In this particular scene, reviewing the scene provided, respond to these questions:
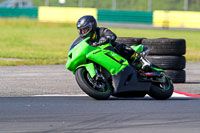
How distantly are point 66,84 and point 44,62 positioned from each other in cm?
497

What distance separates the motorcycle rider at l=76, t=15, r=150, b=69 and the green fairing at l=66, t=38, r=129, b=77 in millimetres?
129

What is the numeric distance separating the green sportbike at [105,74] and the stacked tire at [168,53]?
245cm

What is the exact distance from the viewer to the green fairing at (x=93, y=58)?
7.41 m

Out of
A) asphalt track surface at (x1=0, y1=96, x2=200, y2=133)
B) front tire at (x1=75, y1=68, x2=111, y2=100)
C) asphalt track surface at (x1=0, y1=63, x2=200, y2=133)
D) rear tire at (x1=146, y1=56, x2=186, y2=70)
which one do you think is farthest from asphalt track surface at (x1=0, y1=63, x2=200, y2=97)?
front tire at (x1=75, y1=68, x2=111, y2=100)

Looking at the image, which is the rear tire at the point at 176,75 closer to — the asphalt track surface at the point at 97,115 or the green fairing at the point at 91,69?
the asphalt track surface at the point at 97,115

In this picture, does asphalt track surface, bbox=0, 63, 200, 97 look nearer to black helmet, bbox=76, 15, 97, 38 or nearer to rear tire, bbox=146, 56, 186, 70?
rear tire, bbox=146, 56, 186, 70

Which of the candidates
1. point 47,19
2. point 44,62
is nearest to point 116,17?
point 47,19

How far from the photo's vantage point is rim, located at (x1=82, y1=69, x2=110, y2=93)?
24.3ft

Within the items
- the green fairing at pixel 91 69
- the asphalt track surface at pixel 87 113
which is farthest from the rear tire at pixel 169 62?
the green fairing at pixel 91 69

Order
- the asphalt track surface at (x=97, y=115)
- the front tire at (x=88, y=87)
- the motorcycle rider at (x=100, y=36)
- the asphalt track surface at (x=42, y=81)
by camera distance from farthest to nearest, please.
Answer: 1. the asphalt track surface at (x=42, y=81)
2. the motorcycle rider at (x=100, y=36)
3. the front tire at (x=88, y=87)
4. the asphalt track surface at (x=97, y=115)

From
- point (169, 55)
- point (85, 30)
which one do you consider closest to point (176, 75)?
point (169, 55)

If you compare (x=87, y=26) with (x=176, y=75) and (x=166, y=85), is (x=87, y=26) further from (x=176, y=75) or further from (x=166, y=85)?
(x=176, y=75)

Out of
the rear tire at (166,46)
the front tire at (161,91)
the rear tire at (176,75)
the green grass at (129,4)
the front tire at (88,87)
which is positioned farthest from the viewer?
the green grass at (129,4)

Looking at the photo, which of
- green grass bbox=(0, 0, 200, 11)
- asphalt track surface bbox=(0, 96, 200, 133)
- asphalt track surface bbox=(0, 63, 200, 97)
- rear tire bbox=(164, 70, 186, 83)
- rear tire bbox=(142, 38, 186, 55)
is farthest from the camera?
green grass bbox=(0, 0, 200, 11)
